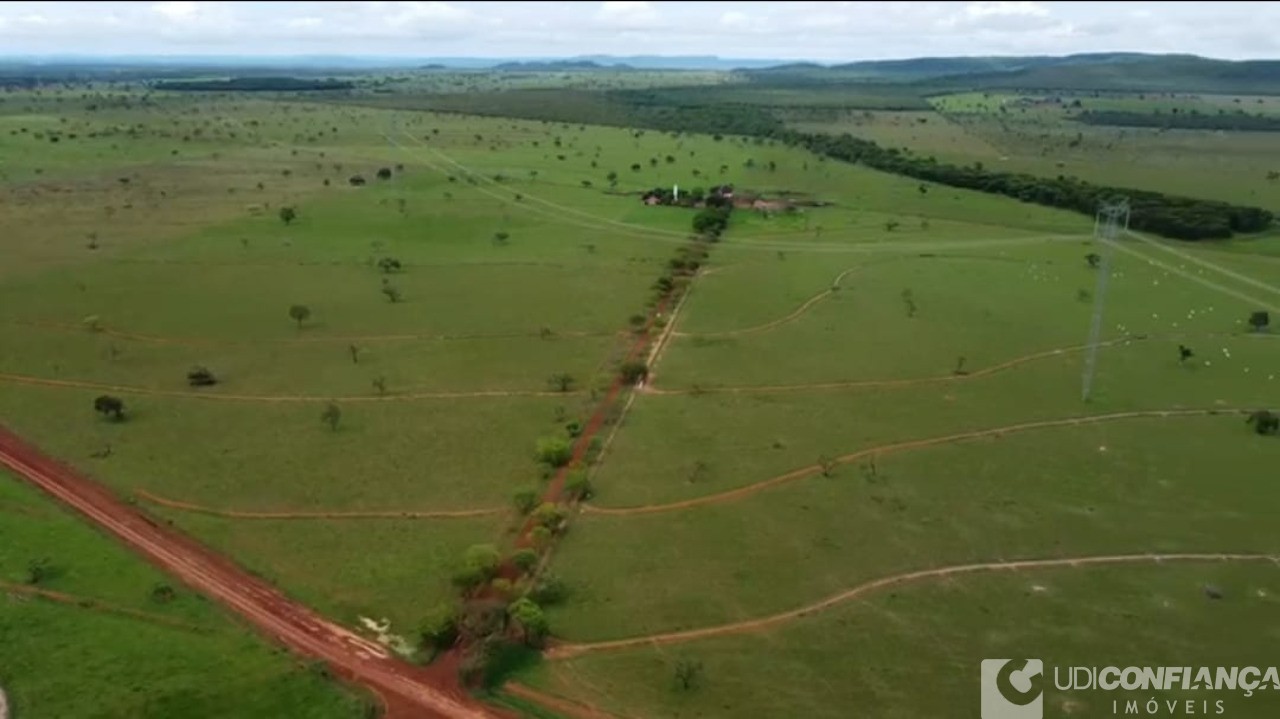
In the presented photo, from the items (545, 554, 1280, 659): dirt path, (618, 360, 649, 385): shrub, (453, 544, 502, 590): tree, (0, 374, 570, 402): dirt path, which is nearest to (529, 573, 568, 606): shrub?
(453, 544, 502, 590): tree

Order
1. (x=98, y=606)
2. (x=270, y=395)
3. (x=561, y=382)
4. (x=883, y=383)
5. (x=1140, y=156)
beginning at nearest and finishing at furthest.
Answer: (x=98, y=606) < (x=270, y=395) < (x=561, y=382) < (x=883, y=383) < (x=1140, y=156)

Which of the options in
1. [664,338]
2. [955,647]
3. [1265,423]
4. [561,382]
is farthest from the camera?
[664,338]

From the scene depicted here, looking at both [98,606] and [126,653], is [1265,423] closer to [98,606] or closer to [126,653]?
[126,653]

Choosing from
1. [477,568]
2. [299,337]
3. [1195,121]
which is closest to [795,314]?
[299,337]

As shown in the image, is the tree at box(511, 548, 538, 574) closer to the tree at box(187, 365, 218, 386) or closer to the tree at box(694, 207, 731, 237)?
the tree at box(187, 365, 218, 386)

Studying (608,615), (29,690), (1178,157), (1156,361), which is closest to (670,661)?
(608,615)
